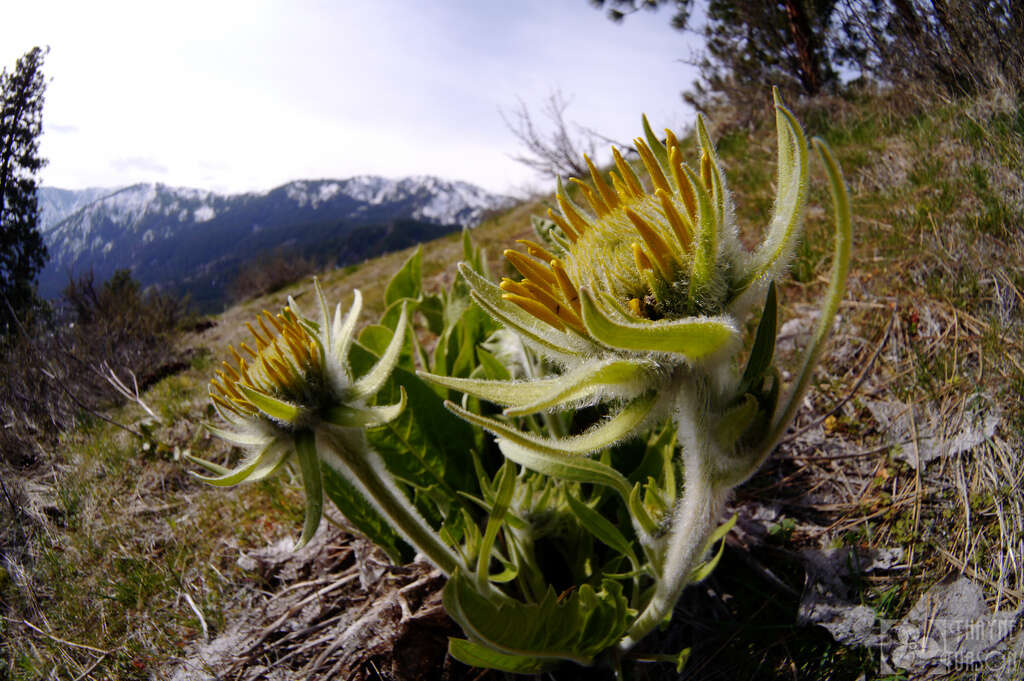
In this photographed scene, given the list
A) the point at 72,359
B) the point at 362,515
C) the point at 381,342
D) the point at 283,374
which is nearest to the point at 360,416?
the point at 283,374

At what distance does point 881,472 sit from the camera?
216 cm

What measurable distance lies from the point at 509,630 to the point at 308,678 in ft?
3.58

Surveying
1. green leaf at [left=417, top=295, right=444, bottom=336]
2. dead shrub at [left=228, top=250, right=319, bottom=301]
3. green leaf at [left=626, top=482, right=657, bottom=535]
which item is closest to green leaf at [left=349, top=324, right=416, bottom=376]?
green leaf at [left=417, top=295, right=444, bottom=336]

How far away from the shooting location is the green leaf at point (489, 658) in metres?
1.47

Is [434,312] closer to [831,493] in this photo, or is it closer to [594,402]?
[594,402]

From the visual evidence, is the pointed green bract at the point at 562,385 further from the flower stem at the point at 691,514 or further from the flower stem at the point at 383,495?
the flower stem at the point at 383,495

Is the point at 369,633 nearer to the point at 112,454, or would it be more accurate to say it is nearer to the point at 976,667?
the point at 976,667

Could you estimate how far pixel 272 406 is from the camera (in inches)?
57.9

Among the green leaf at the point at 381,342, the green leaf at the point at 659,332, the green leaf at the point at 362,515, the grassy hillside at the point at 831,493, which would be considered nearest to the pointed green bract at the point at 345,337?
the green leaf at the point at 381,342

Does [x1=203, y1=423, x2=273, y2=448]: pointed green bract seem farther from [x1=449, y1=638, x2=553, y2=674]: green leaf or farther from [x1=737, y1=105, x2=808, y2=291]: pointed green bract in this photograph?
[x1=737, y1=105, x2=808, y2=291]: pointed green bract

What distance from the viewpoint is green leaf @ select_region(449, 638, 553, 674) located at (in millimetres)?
1470

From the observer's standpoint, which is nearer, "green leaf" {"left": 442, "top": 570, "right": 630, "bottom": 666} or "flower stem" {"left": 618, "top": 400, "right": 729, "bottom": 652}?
"flower stem" {"left": 618, "top": 400, "right": 729, "bottom": 652}

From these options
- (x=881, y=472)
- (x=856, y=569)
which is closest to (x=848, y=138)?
(x=881, y=472)

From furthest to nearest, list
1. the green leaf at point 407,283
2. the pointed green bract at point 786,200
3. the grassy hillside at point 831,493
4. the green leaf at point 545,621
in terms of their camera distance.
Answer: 1. the green leaf at point 407,283
2. the grassy hillside at point 831,493
3. the green leaf at point 545,621
4. the pointed green bract at point 786,200
